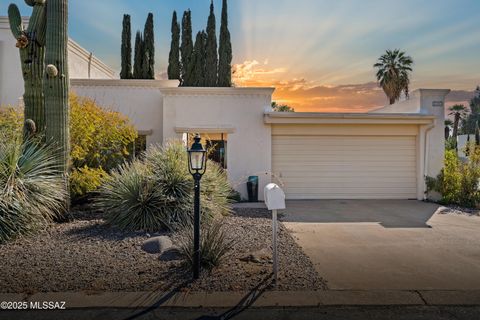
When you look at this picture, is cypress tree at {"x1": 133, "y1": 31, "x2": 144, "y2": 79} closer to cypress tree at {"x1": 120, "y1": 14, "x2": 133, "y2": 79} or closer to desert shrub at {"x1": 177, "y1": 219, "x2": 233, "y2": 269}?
cypress tree at {"x1": 120, "y1": 14, "x2": 133, "y2": 79}

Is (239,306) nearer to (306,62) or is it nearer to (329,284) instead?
(329,284)

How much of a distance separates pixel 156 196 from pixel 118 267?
88.2 inches

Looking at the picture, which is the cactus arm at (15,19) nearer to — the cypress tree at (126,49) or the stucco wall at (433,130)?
the stucco wall at (433,130)

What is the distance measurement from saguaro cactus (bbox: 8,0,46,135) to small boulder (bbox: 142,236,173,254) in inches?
165

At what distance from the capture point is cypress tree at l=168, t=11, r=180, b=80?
23703 millimetres

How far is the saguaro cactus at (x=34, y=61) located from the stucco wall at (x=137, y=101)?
15.1 feet

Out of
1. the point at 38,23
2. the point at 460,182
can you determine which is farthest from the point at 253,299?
the point at 460,182

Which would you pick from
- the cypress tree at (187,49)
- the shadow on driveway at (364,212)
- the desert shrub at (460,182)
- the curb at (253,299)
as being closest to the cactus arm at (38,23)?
the curb at (253,299)

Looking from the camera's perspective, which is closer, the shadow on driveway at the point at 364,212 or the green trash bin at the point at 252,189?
the shadow on driveway at the point at 364,212

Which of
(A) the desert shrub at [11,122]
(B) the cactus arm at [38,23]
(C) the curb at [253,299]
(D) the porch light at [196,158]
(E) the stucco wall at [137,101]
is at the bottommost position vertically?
(C) the curb at [253,299]

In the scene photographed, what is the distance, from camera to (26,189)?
238 inches

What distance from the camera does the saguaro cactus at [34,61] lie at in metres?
7.46

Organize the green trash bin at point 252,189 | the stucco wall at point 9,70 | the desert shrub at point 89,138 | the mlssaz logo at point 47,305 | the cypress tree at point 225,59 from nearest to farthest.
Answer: the mlssaz logo at point 47,305 → the desert shrub at point 89,138 → the green trash bin at point 252,189 → the stucco wall at point 9,70 → the cypress tree at point 225,59

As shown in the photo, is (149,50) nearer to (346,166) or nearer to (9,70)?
(9,70)
